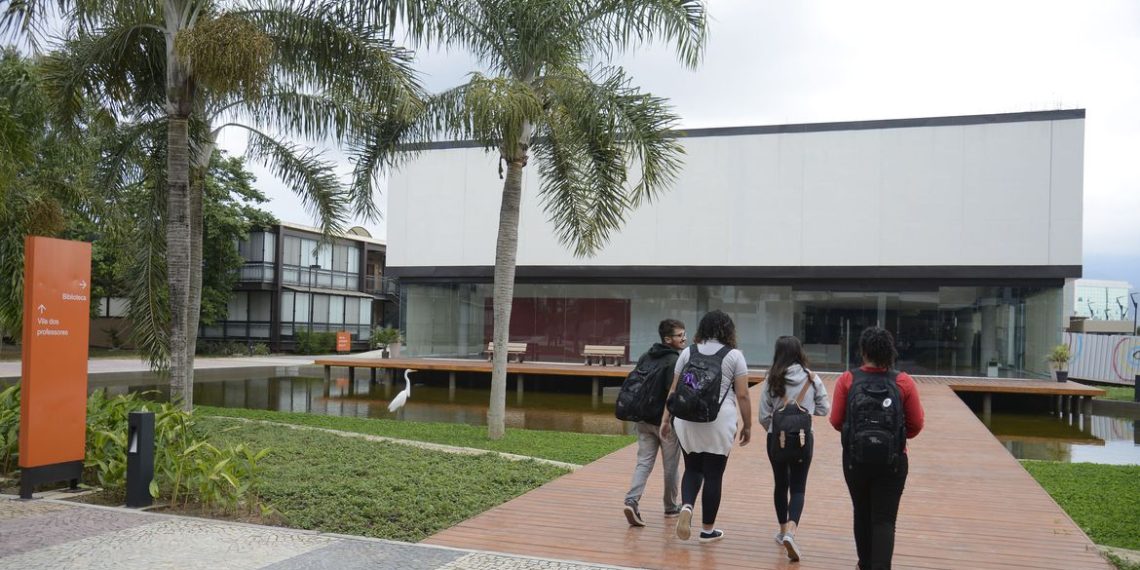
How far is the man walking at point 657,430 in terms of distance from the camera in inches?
277

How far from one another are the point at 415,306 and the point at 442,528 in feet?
85.5

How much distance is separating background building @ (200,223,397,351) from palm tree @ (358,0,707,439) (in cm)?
2858

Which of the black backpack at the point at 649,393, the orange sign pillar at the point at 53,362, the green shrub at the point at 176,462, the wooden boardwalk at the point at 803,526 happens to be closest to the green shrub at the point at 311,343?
the green shrub at the point at 176,462

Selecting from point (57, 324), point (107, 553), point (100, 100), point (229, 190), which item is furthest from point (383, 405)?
point (229, 190)

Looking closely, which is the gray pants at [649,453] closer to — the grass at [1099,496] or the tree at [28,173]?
the grass at [1099,496]

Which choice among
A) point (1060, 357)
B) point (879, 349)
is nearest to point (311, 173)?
point (879, 349)

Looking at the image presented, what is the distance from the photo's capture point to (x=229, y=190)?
39.9 metres

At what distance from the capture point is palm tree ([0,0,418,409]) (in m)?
11.2

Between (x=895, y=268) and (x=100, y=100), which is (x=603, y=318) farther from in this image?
(x=100, y=100)

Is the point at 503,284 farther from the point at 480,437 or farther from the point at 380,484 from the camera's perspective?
the point at 380,484

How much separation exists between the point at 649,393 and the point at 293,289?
39.0m

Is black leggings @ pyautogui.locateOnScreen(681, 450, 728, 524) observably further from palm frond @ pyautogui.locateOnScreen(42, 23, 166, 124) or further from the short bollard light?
palm frond @ pyautogui.locateOnScreen(42, 23, 166, 124)

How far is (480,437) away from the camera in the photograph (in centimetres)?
1369

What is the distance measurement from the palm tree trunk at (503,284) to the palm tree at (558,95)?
0.05 feet
